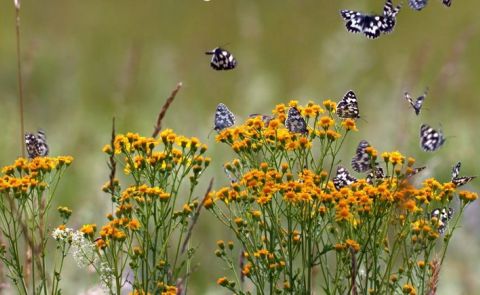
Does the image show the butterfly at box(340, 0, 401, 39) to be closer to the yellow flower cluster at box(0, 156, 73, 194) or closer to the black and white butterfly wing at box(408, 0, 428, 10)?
the black and white butterfly wing at box(408, 0, 428, 10)

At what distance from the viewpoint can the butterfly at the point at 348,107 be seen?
12.2 ft

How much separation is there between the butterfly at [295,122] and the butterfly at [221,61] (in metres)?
0.31

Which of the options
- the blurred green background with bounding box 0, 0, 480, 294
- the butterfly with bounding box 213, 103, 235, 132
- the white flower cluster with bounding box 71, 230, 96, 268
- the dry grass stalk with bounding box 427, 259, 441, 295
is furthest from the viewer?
the blurred green background with bounding box 0, 0, 480, 294

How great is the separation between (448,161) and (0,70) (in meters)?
5.14

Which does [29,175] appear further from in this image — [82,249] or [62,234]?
[82,249]

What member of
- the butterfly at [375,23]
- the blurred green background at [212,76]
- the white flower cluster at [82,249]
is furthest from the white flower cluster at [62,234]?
the blurred green background at [212,76]

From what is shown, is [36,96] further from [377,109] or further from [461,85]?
[461,85]

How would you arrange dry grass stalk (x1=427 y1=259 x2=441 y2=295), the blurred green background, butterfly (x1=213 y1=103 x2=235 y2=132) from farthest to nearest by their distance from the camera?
the blurred green background < butterfly (x1=213 y1=103 x2=235 y2=132) < dry grass stalk (x1=427 y1=259 x2=441 y2=295)

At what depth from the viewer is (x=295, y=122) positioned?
366 centimetres

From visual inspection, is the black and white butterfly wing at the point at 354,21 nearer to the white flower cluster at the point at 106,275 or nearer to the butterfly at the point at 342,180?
the butterfly at the point at 342,180

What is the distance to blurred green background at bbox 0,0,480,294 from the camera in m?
7.16

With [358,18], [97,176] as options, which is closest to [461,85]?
[97,176]

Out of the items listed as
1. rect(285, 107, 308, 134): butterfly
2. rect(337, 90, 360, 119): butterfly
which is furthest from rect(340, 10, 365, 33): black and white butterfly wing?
rect(285, 107, 308, 134): butterfly

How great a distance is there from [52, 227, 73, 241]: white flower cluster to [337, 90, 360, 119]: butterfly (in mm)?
1141
